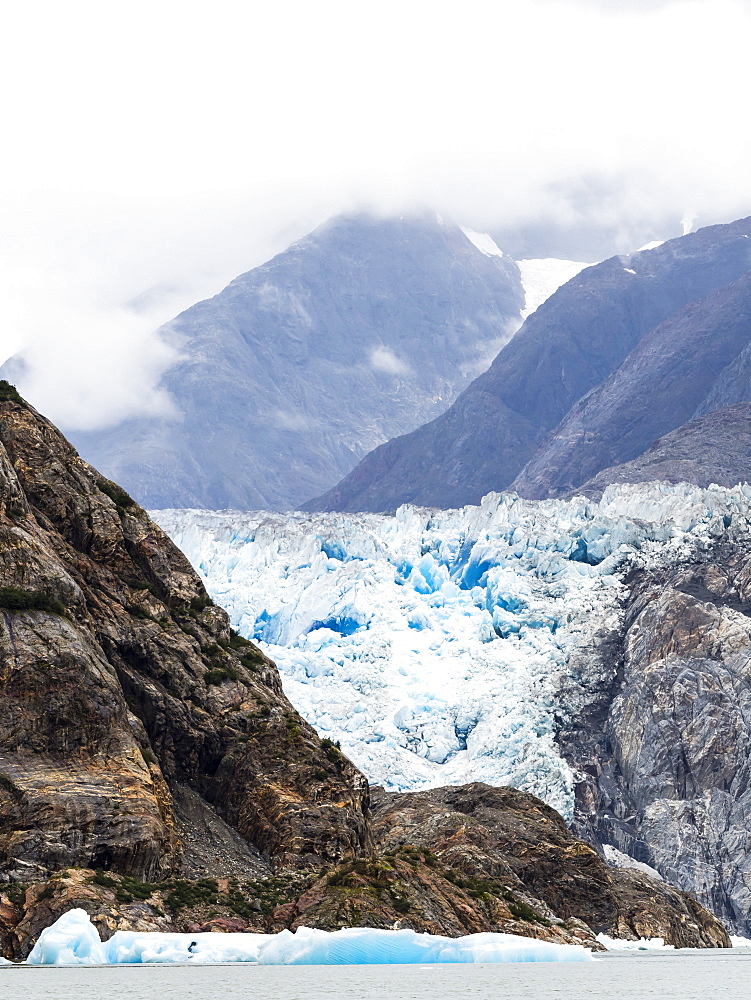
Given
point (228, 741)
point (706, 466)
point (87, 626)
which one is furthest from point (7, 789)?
point (706, 466)

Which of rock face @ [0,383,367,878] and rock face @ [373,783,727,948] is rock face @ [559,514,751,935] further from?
rock face @ [0,383,367,878]

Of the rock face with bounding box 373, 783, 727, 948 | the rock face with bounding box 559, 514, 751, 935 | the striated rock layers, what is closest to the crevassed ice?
the rock face with bounding box 559, 514, 751, 935

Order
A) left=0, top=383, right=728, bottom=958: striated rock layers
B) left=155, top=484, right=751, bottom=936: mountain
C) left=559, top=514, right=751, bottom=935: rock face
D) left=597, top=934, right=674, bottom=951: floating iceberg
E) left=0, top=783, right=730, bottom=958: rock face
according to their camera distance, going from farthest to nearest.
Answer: left=155, top=484, right=751, bottom=936: mountain < left=559, top=514, right=751, bottom=935: rock face < left=597, top=934, right=674, bottom=951: floating iceberg < left=0, top=383, right=728, bottom=958: striated rock layers < left=0, top=783, right=730, bottom=958: rock face

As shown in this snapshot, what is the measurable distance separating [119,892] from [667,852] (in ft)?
212

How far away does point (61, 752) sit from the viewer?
169ft

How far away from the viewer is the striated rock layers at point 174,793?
48.9 meters

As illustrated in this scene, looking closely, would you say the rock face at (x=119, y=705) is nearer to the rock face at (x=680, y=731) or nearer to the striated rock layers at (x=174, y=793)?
the striated rock layers at (x=174, y=793)

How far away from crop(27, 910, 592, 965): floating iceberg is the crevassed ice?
47309 mm

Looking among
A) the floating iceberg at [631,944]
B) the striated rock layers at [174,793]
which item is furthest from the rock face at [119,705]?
the floating iceberg at [631,944]

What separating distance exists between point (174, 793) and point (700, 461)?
14182cm

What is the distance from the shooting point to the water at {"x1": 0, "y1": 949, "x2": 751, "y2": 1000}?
1574 inches

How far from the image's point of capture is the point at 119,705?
55.0m

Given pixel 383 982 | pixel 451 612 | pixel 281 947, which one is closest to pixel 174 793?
pixel 281 947

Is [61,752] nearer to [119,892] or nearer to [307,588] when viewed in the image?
[119,892]
